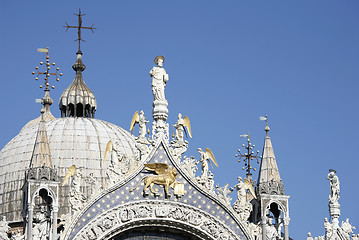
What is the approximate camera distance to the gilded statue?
43.8m

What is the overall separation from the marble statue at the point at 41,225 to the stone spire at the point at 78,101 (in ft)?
47.6

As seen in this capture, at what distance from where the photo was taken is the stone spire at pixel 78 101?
57406mm

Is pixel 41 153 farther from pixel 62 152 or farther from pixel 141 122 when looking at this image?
pixel 62 152

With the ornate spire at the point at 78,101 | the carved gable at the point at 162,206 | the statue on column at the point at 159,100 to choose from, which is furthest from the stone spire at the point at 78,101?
the carved gable at the point at 162,206

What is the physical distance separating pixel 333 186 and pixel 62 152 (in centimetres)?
1333

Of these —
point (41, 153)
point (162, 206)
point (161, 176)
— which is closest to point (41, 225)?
point (41, 153)

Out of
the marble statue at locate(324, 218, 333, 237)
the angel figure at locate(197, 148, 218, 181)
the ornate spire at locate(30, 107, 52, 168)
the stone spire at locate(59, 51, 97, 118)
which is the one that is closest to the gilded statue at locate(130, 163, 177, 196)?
the angel figure at locate(197, 148, 218, 181)

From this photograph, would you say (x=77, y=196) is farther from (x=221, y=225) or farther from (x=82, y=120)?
(x=82, y=120)

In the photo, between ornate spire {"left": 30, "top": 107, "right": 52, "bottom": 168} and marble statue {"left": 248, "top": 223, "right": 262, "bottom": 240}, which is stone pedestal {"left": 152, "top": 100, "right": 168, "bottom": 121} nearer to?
ornate spire {"left": 30, "top": 107, "right": 52, "bottom": 168}

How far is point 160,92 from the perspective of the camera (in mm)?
45156

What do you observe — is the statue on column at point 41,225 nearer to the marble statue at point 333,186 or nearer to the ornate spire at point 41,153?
the ornate spire at point 41,153

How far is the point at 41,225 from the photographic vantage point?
42.9m

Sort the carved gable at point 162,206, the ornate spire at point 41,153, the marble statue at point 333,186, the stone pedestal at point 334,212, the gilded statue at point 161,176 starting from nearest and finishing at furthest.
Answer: the carved gable at point 162,206 → the ornate spire at point 41,153 → the gilded statue at point 161,176 → the stone pedestal at point 334,212 → the marble statue at point 333,186

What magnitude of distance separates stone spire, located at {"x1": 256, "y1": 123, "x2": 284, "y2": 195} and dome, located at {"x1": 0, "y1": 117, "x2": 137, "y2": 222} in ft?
31.6
